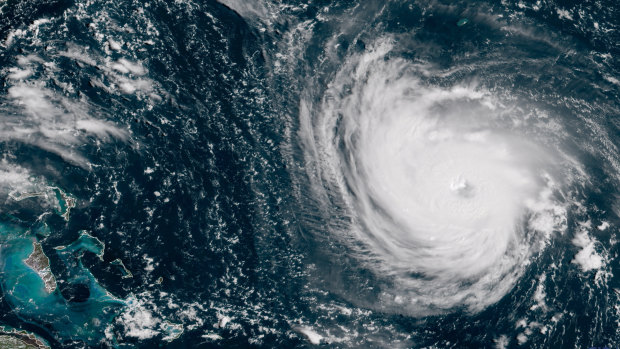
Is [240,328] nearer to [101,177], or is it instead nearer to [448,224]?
[101,177]

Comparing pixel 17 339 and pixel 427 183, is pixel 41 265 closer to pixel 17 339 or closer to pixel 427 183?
pixel 17 339

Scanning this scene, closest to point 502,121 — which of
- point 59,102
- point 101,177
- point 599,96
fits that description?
point 599,96

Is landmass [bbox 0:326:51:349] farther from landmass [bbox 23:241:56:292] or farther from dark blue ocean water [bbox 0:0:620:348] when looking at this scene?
landmass [bbox 23:241:56:292]

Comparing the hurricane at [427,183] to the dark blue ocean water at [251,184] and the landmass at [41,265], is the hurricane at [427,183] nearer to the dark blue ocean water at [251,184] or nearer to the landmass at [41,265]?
the dark blue ocean water at [251,184]

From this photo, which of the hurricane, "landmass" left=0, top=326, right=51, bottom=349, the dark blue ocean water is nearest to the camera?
the dark blue ocean water

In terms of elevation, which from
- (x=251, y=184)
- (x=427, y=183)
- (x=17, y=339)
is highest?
(x=251, y=184)

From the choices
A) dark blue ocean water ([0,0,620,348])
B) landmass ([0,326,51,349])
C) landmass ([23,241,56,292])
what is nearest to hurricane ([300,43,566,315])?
dark blue ocean water ([0,0,620,348])

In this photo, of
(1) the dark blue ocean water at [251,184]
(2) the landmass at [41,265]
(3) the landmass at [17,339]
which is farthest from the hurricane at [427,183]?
(3) the landmass at [17,339]

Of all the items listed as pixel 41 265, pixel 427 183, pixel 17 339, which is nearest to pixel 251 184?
pixel 427 183
